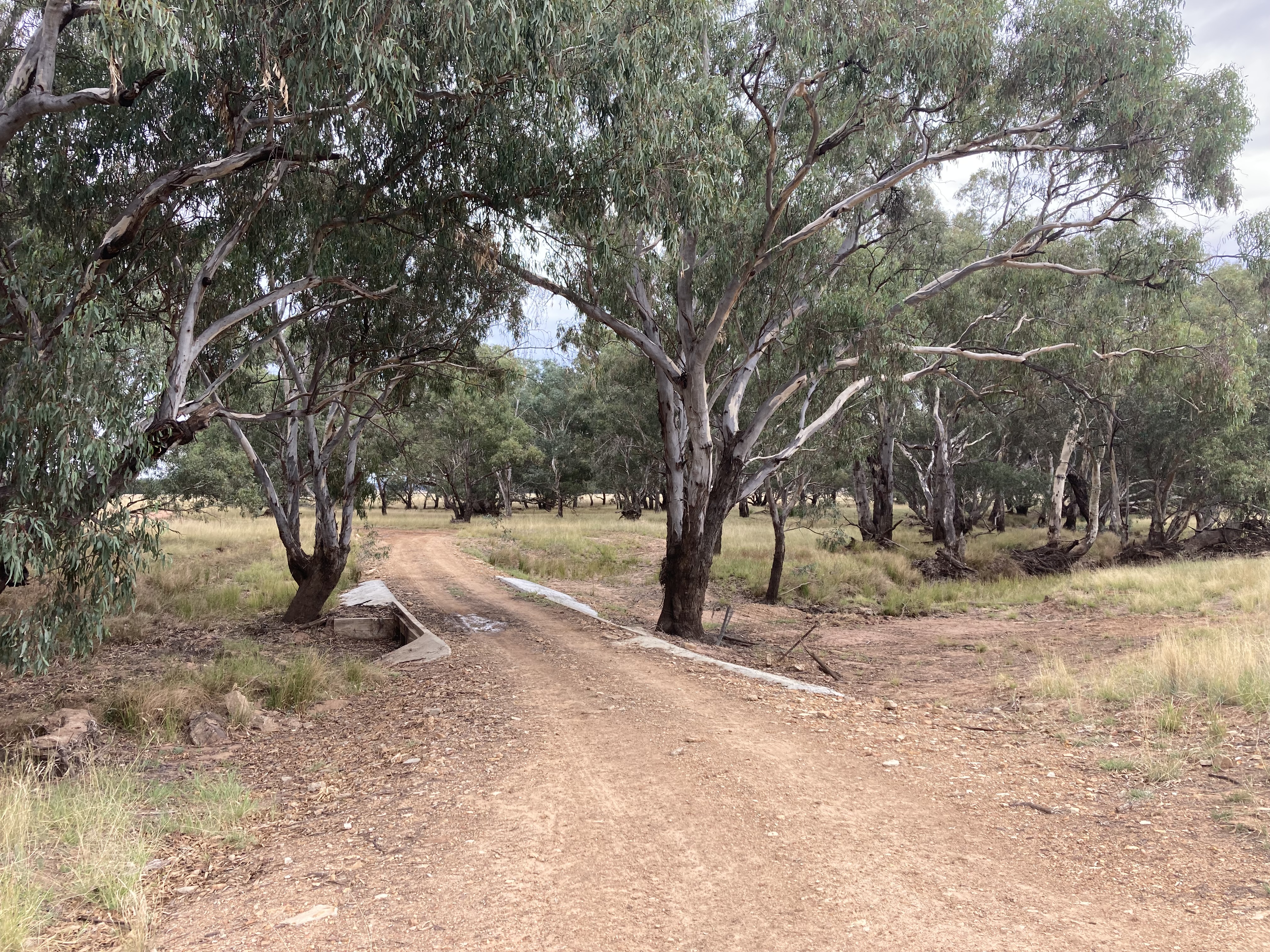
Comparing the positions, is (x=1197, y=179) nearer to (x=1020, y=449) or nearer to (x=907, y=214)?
(x=907, y=214)

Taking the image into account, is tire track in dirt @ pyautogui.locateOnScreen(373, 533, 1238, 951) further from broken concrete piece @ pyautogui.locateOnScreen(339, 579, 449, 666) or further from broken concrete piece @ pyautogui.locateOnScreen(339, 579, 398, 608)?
broken concrete piece @ pyautogui.locateOnScreen(339, 579, 398, 608)

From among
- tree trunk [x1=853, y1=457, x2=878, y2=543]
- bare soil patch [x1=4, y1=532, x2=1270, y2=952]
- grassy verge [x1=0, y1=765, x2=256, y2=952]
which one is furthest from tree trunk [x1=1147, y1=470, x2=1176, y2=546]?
grassy verge [x1=0, y1=765, x2=256, y2=952]

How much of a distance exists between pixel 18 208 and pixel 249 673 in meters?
5.34

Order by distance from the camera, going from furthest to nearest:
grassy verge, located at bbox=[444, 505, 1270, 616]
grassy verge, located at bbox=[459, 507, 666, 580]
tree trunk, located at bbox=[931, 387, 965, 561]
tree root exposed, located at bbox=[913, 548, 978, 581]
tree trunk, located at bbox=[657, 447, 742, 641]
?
tree trunk, located at bbox=[931, 387, 965, 561]
grassy verge, located at bbox=[459, 507, 666, 580]
tree root exposed, located at bbox=[913, 548, 978, 581]
grassy verge, located at bbox=[444, 505, 1270, 616]
tree trunk, located at bbox=[657, 447, 742, 641]

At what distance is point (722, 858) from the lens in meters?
4.09

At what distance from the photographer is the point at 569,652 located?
9.73 meters

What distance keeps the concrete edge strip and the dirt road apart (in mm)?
1500

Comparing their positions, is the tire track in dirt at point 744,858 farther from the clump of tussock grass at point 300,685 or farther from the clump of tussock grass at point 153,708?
the clump of tussock grass at point 153,708

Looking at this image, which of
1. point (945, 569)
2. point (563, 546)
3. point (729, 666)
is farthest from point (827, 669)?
point (563, 546)

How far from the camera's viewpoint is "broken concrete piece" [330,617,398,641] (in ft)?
38.3

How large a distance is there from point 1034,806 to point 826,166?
31.2 ft

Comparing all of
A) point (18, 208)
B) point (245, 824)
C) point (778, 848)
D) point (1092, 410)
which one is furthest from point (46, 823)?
point (1092, 410)

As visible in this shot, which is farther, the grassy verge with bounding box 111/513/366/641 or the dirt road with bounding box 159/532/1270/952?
the grassy verge with bounding box 111/513/366/641

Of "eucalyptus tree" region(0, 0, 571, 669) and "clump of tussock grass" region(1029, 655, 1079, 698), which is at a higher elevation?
"eucalyptus tree" region(0, 0, 571, 669)
